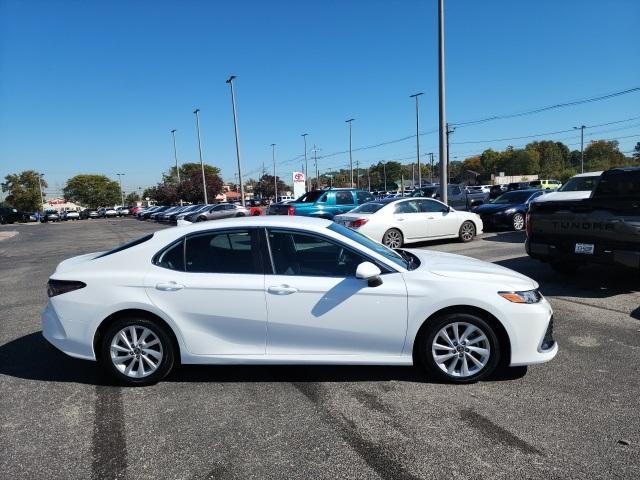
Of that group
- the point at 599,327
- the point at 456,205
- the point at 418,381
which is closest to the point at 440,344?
the point at 418,381

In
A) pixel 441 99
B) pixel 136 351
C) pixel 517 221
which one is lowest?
pixel 517 221

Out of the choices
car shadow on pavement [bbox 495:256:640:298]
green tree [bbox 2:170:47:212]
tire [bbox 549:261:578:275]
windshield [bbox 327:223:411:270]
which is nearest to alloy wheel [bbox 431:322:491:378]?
windshield [bbox 327:223:411:270]

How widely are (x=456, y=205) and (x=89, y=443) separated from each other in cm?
2301

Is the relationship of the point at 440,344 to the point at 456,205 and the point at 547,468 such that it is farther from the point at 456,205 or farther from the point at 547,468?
the point at 456,205

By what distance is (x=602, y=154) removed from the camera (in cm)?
11669

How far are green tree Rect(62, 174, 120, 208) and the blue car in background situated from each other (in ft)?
397

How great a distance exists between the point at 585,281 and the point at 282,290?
6153 millimetres

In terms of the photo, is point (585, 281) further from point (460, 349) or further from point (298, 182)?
A: point (298, 182)

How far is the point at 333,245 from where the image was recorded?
14.2 ft

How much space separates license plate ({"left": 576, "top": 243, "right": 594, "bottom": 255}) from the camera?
6.87 meters

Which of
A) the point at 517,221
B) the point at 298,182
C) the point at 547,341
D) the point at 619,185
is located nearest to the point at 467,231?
the point at 517,221

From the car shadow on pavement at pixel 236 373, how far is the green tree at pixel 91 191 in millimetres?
127998

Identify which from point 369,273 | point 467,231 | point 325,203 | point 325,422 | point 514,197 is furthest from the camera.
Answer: point 514,197

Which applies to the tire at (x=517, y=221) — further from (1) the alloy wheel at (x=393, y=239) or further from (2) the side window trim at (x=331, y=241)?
(2) the side window trim at (x=331, y=241)
